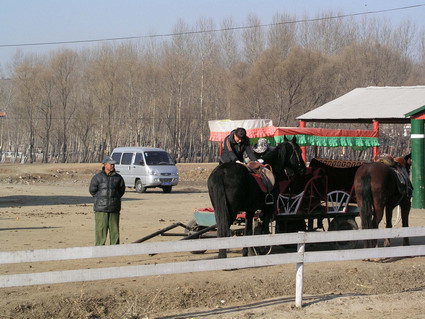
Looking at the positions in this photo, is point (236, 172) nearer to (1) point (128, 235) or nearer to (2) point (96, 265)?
(2) point (96, 265)

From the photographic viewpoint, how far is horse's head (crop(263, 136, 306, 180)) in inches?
→ 516

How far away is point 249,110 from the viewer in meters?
71.2

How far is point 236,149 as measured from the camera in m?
12.5

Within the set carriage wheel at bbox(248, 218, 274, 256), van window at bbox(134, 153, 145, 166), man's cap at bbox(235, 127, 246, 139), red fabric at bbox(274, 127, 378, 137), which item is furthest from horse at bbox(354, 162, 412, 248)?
van window at bbox(134, 153, 145, 166)

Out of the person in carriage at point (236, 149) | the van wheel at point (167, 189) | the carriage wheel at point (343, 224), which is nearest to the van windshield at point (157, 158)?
the van wheel at point (167, 189)

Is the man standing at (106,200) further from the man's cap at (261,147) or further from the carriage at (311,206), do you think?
the man's cap at (261,147)

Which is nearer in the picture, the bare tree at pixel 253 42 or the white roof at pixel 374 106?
the white roof at pixel 374 106

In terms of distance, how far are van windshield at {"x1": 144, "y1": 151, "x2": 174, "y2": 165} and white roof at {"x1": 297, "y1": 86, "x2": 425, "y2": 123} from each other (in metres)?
6.66

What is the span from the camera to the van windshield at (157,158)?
32.8m

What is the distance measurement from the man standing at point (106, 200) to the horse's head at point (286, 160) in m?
2.78

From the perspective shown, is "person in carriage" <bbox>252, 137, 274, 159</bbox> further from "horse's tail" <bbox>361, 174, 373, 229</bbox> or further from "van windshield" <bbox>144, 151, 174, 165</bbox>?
"van windshield" <bbox>144, 151, 174, 165</bbox>

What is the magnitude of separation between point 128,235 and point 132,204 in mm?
9675

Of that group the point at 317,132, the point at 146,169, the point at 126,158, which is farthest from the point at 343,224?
the point at 126,158

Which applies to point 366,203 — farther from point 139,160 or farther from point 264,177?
point 139,160
